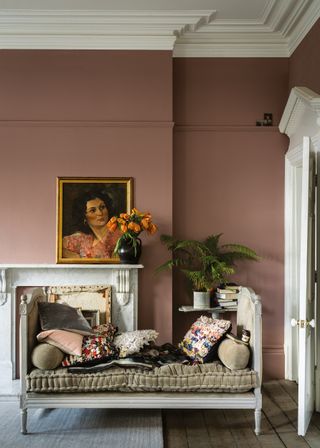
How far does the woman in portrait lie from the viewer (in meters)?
5.06

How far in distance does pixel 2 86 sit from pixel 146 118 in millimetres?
1429

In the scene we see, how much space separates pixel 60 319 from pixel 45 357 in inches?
15.0

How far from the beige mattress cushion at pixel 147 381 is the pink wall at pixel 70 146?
124 cm

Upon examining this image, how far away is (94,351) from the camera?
13.0 feet

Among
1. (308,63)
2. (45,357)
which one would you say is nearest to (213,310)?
(45,357)

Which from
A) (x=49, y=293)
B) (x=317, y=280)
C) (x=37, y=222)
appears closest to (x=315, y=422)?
(x=317, y=280)

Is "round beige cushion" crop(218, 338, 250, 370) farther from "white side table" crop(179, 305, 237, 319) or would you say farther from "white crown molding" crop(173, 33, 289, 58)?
"white crown molding" crop(173, 33, 289, 58)

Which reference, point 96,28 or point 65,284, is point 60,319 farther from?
point 96,28

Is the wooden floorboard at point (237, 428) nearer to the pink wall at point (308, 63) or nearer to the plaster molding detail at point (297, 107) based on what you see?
the plaster molding detail at point (297, 107)

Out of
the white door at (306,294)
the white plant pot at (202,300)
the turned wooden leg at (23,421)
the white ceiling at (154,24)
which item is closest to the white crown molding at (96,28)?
the white ceiling at (154,24)

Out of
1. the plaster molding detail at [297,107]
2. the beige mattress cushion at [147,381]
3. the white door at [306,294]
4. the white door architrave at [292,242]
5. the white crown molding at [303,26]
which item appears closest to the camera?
the white door at [306,294]

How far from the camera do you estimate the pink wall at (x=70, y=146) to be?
16.6ft

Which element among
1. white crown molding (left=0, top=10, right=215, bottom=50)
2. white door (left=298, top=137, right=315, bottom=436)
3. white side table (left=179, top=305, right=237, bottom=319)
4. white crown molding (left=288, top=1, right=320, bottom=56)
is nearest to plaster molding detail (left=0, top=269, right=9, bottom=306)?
white side table (left=179, top=305, right=237, bottom=319)

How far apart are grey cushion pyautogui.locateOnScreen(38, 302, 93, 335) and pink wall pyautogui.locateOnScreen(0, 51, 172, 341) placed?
0.93m
